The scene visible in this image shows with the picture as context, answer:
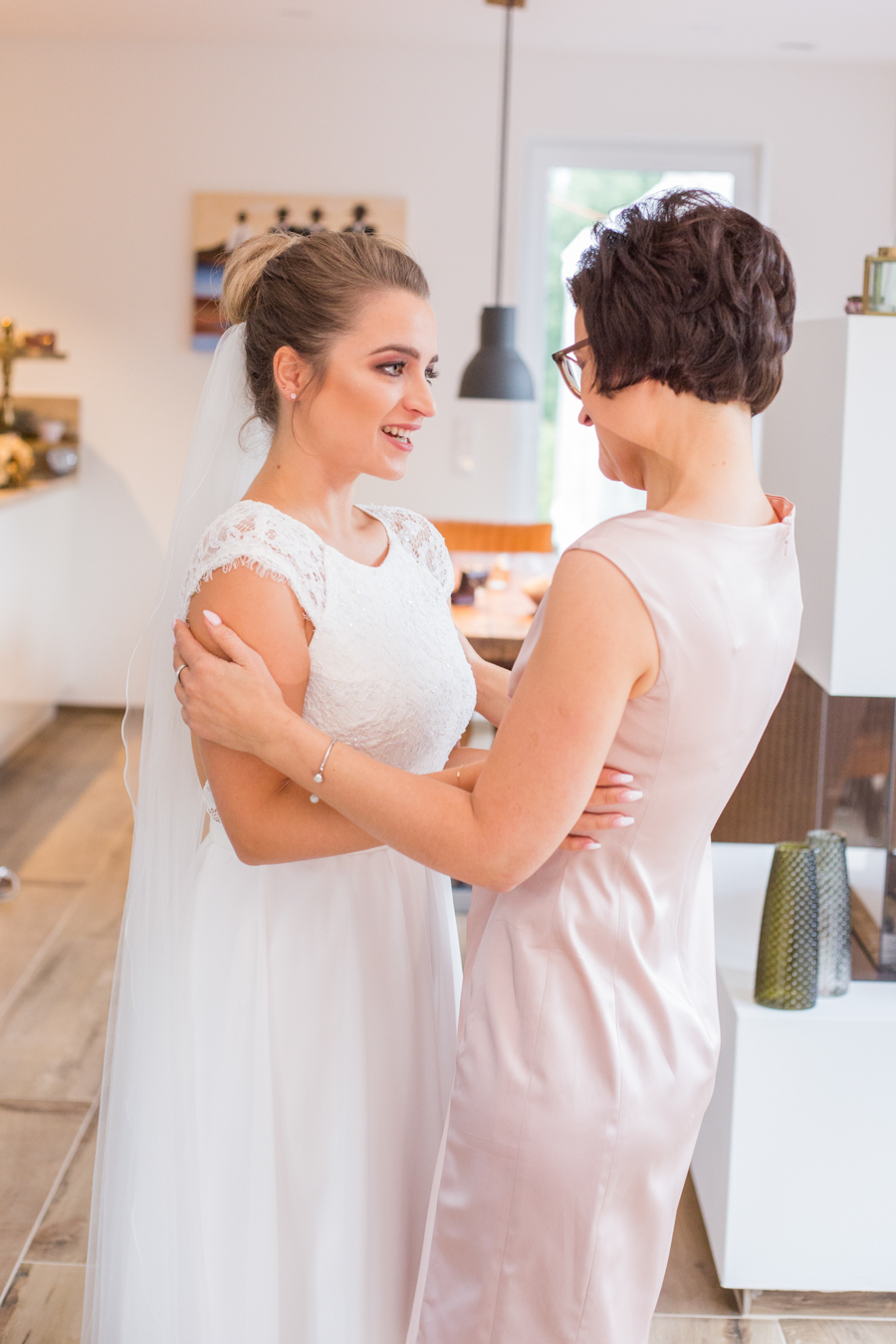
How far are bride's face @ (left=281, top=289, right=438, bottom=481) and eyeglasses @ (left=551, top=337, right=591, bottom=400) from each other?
34 cm

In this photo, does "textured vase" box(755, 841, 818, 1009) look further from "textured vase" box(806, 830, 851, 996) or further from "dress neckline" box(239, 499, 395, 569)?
"dress neckline" box(239, 499, 395, 569)

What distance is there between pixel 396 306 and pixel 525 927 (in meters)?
0.75

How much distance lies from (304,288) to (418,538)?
39 cm

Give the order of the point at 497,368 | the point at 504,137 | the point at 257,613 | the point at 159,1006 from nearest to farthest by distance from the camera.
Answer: the point at 257,613 < the point at 159,1006 < the point at 497,368 < the point at 504,137

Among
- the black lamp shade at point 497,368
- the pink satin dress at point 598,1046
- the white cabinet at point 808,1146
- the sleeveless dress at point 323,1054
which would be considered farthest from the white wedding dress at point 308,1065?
the black lamp shade at point 497,368

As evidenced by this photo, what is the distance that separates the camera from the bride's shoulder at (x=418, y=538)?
169cm

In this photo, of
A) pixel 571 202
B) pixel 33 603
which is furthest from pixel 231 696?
pixel 571 202

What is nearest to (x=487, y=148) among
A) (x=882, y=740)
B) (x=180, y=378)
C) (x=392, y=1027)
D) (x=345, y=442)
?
(x=180, y=378)

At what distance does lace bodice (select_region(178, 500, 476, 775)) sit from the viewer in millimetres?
1372

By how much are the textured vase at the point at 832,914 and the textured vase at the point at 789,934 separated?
0.04 m

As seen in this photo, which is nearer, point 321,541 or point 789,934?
point 321,541

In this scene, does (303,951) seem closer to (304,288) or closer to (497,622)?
(304,288)

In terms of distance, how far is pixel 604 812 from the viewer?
1.11m

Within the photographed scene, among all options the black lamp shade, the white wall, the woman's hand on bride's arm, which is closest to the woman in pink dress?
the woman's hand on bride's arm
